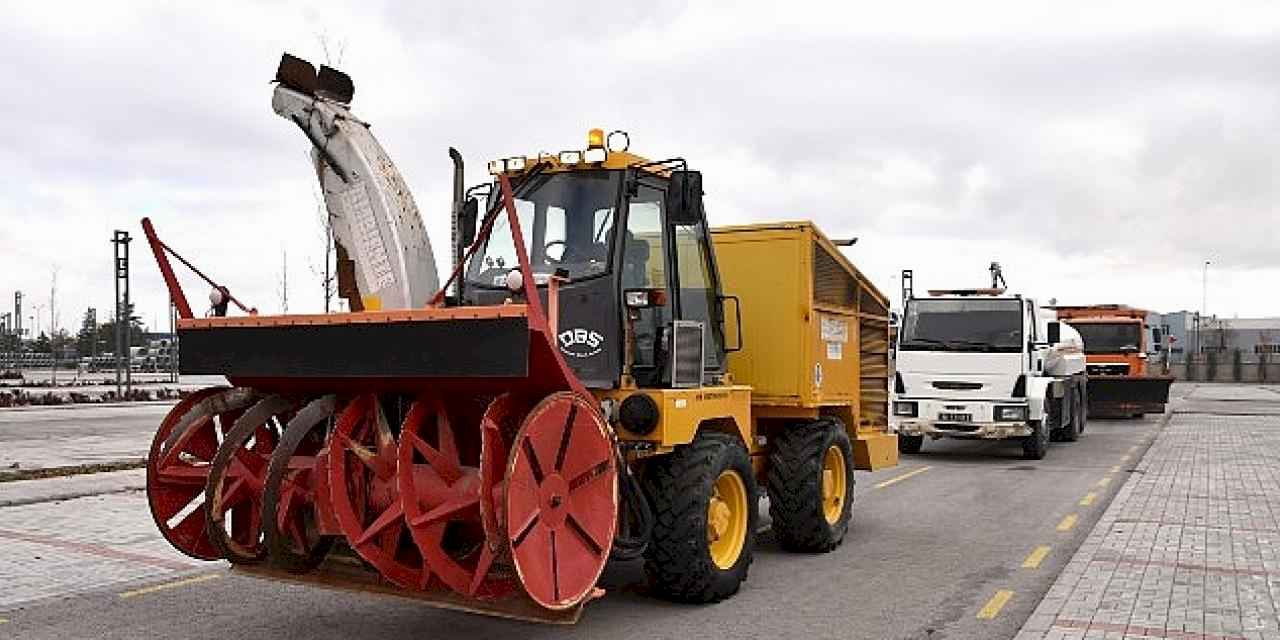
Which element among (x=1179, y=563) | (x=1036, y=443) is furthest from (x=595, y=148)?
(x=1036, y=443)

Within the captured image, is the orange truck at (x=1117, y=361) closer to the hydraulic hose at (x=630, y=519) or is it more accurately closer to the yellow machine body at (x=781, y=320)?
the yellow machine body at (x=781, y=320)

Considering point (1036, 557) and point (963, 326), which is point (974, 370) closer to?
point (963, 326)

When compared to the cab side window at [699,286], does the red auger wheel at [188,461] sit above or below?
below

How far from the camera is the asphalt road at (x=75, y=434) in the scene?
15.9 meters

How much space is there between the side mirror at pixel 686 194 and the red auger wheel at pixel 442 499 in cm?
204

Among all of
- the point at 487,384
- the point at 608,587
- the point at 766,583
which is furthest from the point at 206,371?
the point at 766,583

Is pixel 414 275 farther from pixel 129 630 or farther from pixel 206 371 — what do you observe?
pixel 129 630

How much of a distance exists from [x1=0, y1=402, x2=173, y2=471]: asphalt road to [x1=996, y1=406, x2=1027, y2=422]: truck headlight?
1199 cm

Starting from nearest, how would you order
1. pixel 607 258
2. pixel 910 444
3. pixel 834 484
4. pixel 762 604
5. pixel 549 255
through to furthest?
pixel 607 258, pixel 549 255, pixel 762 604, pixel 834 484, pixel 910 444

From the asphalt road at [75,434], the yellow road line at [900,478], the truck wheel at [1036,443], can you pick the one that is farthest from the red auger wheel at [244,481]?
the truck wheel at [1036,443]

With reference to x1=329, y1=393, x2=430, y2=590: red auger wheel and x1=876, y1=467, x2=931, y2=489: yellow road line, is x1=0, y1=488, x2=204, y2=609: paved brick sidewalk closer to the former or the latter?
x1=329, y1=393, x2=430, y2=590: red auger wheel

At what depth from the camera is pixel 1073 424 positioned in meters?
20.5

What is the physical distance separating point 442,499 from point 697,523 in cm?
180

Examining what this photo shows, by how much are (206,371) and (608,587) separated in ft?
9.91
